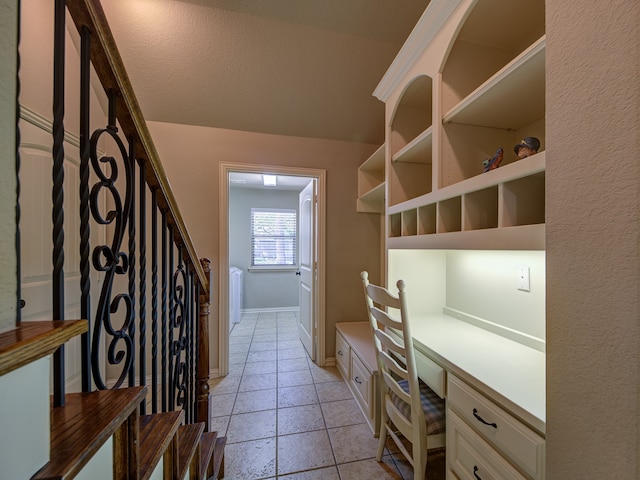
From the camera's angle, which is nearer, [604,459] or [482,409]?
[604,459]

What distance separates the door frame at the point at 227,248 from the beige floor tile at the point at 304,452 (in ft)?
3.14

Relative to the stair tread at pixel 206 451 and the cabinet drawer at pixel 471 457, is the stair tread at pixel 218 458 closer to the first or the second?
the stair tread at pixel 206 451

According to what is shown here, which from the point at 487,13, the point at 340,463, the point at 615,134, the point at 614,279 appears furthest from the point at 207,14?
the point at 340,463

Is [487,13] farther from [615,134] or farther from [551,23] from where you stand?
[615,134]

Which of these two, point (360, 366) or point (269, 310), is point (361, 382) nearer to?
point (360, 366)

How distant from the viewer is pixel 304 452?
156 cm

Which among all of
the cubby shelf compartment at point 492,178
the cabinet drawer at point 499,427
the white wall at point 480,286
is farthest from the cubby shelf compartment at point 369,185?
the cabinet drawer at point 499,427

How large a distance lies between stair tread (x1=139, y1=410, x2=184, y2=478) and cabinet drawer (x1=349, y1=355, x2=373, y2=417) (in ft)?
4.40

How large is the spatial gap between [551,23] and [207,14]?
83.3 inches

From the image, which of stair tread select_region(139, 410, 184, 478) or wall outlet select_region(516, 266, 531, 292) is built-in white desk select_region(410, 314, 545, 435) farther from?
stair tread select_region(139, 410, 184, 478)

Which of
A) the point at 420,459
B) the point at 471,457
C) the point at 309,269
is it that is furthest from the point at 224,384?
the point at 471,457

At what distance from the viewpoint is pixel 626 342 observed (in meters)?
0.54

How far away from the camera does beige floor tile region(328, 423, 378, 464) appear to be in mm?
1535

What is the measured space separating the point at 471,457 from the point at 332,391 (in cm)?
134
